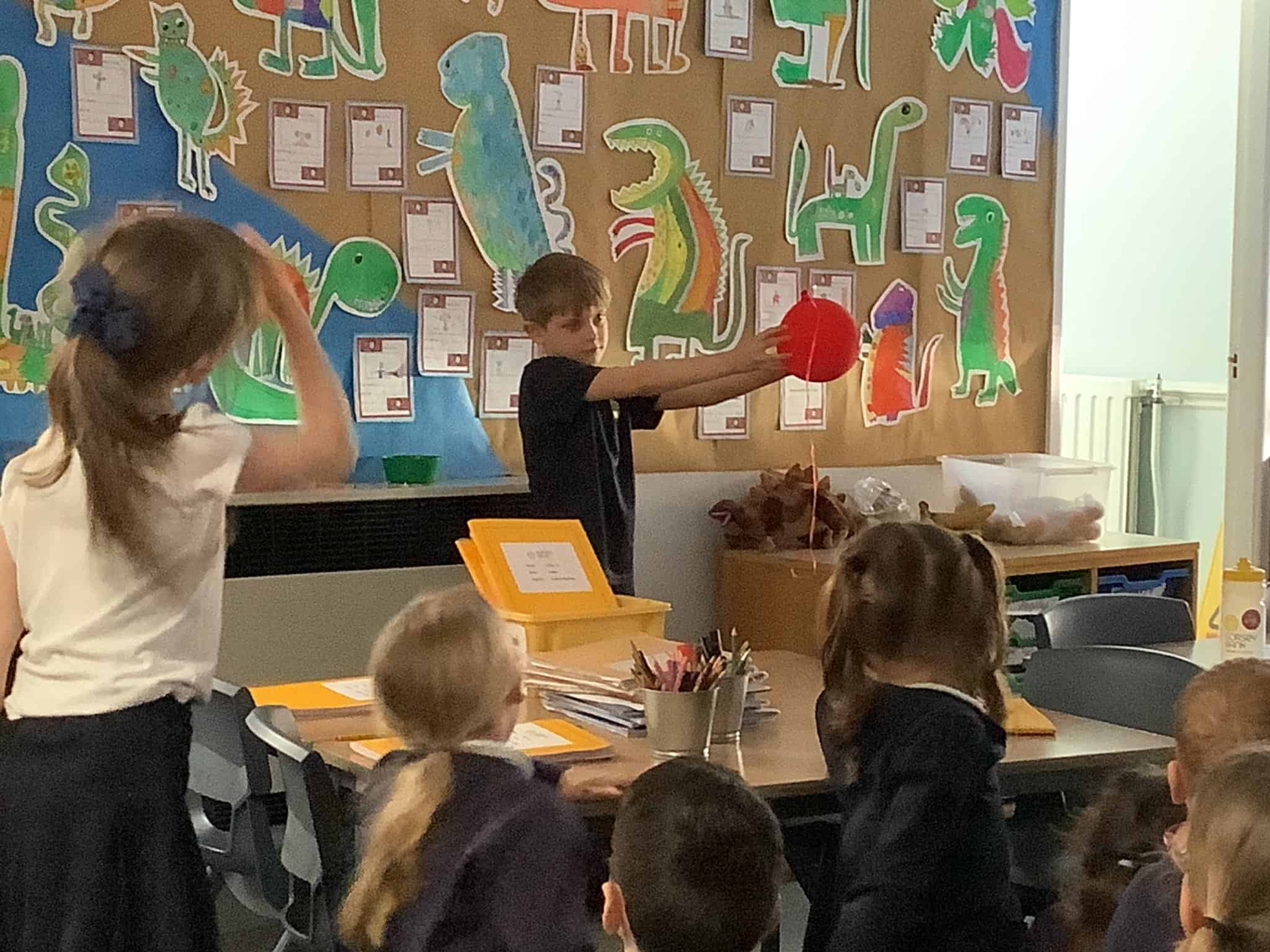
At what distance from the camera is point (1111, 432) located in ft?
18.8

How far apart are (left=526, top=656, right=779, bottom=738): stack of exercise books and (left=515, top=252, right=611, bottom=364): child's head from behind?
1.05 metres

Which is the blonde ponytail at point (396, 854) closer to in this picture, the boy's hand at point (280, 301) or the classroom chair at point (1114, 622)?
the boy's hand at point (280, 301)

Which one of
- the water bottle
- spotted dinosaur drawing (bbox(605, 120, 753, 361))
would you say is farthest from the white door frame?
the water bottle

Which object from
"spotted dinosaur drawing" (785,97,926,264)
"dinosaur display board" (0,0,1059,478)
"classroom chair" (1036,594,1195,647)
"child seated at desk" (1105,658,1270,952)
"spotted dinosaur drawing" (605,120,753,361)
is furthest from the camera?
"spotted dinosaur drawing" (785,97,926,264)

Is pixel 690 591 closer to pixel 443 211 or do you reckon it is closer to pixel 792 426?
pixel 792 426

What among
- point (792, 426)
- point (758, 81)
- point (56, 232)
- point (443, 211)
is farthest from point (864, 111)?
point (56, 232)

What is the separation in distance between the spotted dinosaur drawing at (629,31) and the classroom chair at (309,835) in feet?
7.99

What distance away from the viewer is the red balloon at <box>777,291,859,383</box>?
318 cm

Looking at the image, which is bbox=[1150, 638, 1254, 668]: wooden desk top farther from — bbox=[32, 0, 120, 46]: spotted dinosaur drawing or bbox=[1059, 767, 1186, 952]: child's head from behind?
bbox=[32, 0, 120, 46]: spotted dinosaur drawing

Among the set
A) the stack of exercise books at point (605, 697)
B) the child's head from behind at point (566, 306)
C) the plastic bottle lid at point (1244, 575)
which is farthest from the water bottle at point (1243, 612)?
the child's head from behind at point (566, 306)

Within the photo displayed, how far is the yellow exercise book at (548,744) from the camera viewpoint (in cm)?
216

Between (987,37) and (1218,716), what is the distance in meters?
3.55

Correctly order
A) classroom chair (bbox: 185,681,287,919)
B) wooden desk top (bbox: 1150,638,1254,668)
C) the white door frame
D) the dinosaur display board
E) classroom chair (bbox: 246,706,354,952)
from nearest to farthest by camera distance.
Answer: classroom chair (bbox: 246,706,354,952) < classroom chair (bbox: 185,681,287,919) < wooden desk top (bbox: 1150,638,1254,668) < the dinosaur display board < the white door frame

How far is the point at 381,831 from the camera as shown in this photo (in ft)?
6.00
